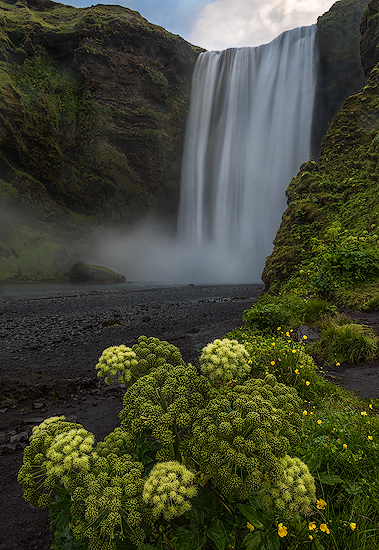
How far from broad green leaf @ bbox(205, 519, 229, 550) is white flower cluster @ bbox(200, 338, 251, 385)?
0.74 metres

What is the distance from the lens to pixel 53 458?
50.8 inches

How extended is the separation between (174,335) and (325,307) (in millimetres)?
4038

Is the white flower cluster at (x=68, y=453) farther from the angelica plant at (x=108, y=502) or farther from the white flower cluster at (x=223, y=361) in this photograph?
the white flower cluster at (x=223, y=361)

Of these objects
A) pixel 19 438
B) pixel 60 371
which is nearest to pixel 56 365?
pixel 60 371

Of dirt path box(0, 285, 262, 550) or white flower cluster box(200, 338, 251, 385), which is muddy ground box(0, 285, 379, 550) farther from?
white flower cluster box(200, 338, 251, 385)

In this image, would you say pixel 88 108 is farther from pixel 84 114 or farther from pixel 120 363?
pixel 120 363

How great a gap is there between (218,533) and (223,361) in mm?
871

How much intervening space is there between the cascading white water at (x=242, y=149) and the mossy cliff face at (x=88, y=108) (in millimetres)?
3976

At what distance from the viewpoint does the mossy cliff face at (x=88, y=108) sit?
34344 millimetres

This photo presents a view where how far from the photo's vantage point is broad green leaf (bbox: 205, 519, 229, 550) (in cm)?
120

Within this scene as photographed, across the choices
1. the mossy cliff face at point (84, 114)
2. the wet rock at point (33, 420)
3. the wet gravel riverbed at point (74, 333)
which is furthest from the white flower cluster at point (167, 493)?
the mossy cliff face at point (84, 114)

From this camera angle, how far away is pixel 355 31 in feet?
95.8

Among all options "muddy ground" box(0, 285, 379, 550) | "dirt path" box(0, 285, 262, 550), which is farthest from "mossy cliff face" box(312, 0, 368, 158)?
"muddy ground" box(0, 285, 379, 550)

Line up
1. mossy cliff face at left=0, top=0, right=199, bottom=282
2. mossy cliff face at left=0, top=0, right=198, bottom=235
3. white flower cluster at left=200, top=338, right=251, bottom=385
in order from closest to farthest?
white flower cluster at left=200, top=338, right=251, bottom=385, mossy cliff face at left=0, top=0, right=199, bottom=282, mossy cliff face at left=0, top=0, right=198, bottom=235
